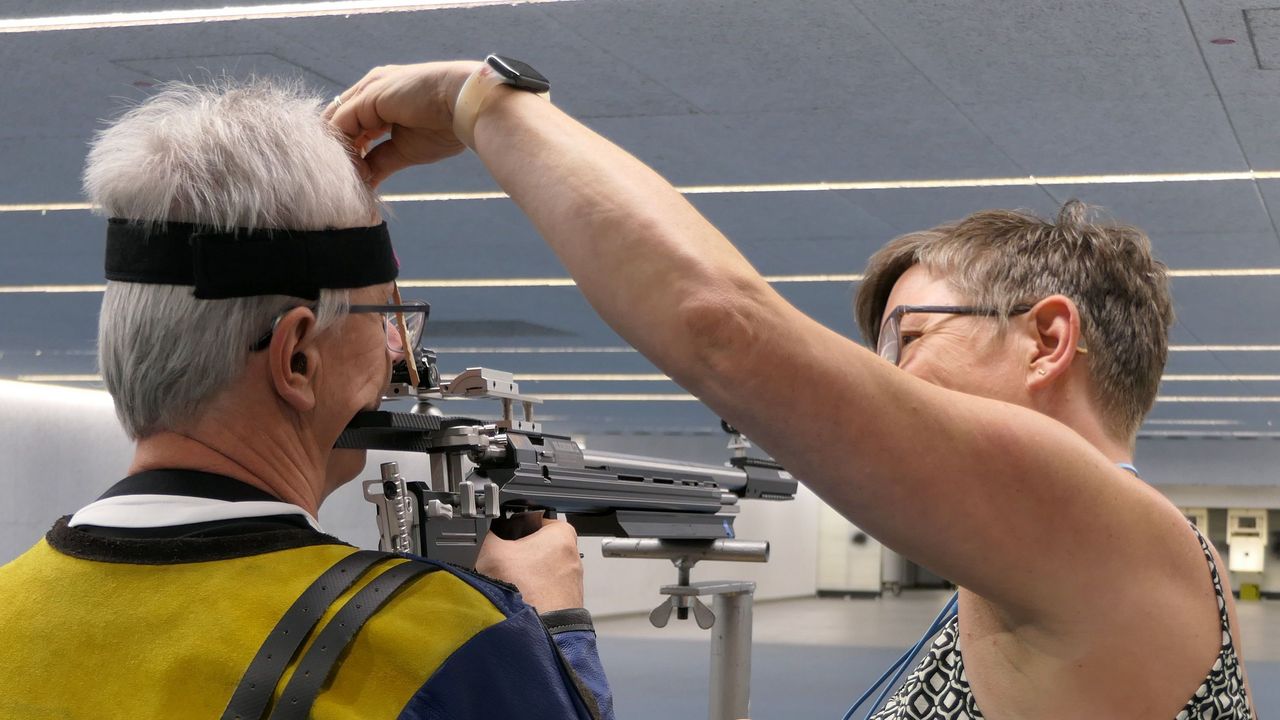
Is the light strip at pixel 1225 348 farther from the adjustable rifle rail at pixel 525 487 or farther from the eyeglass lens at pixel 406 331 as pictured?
the eyeglass lens at pixel 406 331

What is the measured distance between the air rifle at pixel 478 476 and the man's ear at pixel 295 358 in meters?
0.23

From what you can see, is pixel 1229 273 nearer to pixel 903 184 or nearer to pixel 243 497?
pixel 903 184

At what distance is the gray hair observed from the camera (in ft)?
3.86

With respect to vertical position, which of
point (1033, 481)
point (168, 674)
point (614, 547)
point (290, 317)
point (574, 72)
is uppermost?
point (574, 72)

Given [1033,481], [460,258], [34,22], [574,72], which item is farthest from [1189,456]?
[1033,481]

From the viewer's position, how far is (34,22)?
4086 mm

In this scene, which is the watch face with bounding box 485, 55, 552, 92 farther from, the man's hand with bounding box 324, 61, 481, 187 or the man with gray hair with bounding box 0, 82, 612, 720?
the man with gray hair with bounding box 0, 82, 612, 720

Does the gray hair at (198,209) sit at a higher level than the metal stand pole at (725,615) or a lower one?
higher

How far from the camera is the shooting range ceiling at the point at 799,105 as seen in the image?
396 cm

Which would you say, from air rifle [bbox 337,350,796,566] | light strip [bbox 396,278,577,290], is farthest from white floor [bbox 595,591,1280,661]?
air rifle [bbox 337,350,796,566]

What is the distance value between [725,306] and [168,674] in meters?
0.55

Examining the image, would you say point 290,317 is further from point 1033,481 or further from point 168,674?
point 1033,481

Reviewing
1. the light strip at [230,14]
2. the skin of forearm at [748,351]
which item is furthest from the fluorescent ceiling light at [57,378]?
the skin of forearm at [748,351]

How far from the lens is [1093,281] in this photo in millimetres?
1432
